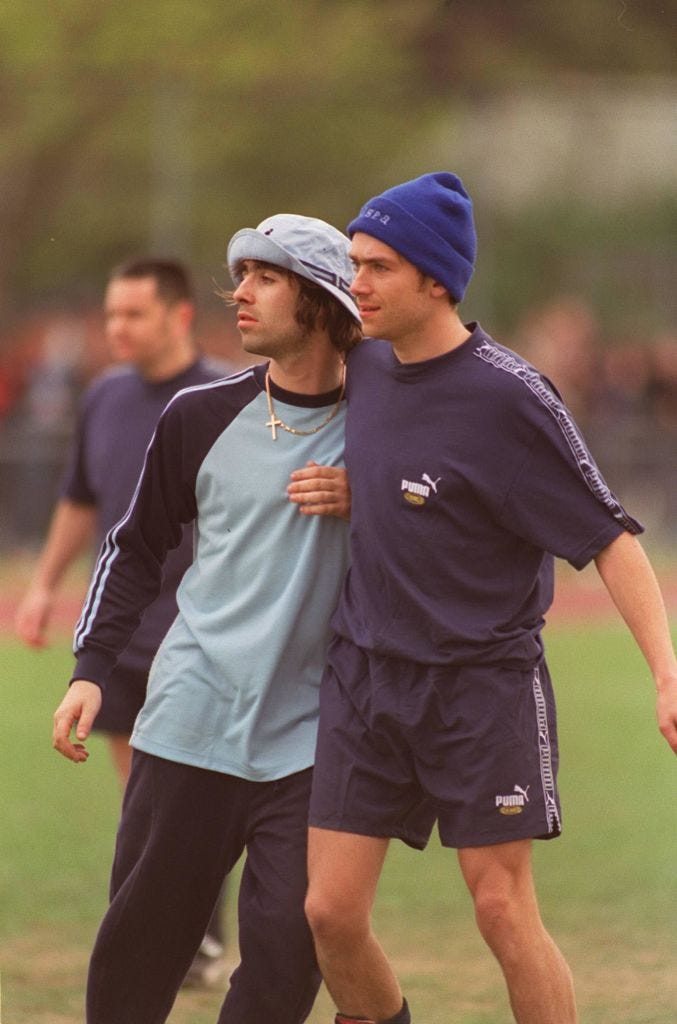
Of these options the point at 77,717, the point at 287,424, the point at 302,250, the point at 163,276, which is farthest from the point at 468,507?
the point at 163,276

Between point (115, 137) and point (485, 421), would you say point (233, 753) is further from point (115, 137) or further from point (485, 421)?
point (115, 137)

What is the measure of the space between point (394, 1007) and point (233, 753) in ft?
2.34

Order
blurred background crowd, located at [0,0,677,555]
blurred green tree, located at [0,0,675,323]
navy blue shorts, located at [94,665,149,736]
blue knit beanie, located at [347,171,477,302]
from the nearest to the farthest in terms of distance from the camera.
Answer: blue knit beanie, located at [347,171,477,302] < navy blue shorts, located at [94,665,149,736] < blurred background crowd, located at [0,0,677,555] < blurred green tree, located at [0,0,675,323]

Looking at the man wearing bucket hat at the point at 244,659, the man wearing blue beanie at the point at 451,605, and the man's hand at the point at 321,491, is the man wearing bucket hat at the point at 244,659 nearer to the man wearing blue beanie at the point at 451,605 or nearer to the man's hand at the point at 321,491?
the man's hand at the point at 321,491

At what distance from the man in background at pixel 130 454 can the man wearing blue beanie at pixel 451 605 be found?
1912mm

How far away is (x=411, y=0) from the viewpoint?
38.0 metres

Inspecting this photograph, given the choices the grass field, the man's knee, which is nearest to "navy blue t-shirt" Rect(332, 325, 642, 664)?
the man's knee

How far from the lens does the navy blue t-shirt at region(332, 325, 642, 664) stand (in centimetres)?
440

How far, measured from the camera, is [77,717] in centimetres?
475

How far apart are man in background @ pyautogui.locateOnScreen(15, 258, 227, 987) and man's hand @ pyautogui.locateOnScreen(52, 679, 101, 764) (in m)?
1.53

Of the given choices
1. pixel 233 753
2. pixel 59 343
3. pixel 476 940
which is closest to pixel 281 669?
pixel 233 753

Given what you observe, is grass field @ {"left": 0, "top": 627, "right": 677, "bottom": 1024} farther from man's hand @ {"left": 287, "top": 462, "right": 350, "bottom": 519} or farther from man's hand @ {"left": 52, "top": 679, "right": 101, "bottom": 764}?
man's hand @ {"left": 287, "top": 462, "right": 350, "bottom": 519}

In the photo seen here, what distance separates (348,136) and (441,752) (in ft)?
112

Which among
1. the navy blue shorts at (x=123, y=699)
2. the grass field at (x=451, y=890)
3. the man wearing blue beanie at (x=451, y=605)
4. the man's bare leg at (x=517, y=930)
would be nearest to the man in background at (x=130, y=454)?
the navy blue shorts at (x=123, y=699)
